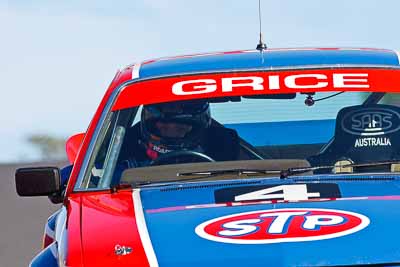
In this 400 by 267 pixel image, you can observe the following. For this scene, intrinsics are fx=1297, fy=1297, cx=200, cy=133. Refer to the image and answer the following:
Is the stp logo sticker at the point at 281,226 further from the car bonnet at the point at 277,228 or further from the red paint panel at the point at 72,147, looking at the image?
the red paint panel at the point at 72,147

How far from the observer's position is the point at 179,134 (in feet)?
19.5

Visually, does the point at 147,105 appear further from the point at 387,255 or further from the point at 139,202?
the point at 387,255

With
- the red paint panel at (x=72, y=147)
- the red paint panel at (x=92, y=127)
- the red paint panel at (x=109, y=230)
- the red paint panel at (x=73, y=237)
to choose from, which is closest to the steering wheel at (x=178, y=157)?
the red paint panel at (x=92, y=127)

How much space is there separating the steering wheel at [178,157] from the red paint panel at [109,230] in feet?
1.40

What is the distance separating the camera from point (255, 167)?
549cm

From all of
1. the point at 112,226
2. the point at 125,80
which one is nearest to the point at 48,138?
the point at 125,80

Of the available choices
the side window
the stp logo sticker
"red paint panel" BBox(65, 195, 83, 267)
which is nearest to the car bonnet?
the stp logo sticker

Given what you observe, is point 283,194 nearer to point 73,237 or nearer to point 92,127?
point 73,237

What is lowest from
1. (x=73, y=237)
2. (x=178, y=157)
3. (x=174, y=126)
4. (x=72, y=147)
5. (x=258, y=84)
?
(x=72, y=147)

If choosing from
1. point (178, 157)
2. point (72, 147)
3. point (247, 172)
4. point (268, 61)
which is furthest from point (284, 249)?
point (72, 147)

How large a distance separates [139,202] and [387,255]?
3.74 ft

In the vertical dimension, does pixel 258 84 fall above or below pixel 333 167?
above

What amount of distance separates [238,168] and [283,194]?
21.1 inches

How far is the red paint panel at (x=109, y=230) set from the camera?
→ 444 cm
